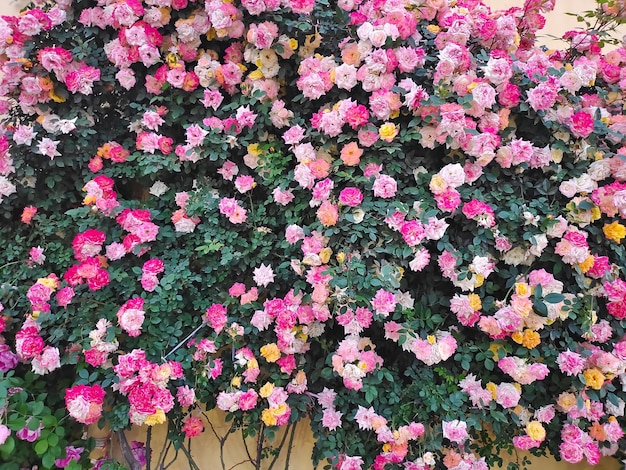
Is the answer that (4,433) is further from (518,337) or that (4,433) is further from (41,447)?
(518,337)

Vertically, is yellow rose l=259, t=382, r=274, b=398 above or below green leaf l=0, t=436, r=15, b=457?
below

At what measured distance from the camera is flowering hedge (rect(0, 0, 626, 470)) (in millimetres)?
1735

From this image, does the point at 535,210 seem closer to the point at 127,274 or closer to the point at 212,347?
the point at 212,347

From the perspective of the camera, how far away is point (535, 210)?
69.9 inches

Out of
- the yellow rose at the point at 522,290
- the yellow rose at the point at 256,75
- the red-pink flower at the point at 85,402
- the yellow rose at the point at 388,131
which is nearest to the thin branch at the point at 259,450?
the red-pink flower at the point at 85,402

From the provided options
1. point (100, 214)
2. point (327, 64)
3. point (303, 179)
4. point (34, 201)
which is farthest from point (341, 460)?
point (34, 201)

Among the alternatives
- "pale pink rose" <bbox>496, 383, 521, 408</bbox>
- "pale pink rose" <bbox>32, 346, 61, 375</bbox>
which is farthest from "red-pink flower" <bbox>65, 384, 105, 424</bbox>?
"pale pink rose" <bbox>496, 383, 521, 408</bbox>

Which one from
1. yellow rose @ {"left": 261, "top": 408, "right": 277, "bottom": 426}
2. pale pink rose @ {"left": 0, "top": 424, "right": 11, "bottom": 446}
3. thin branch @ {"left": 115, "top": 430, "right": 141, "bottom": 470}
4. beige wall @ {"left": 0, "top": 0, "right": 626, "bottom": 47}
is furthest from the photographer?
beige wall @ {"left": 0, "top": 0, "right": 626, "bottom": 47}

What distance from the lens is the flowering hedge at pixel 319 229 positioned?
1.74m

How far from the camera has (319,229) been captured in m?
1.78

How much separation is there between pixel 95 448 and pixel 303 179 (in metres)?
1.63

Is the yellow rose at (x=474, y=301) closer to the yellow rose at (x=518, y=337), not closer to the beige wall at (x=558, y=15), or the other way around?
the yellow rose at (x=518, y=337)

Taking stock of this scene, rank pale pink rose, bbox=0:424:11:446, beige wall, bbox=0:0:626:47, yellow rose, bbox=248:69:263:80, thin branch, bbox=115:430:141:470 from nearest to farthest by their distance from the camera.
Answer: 1. pale pink rose, bbox=0:424:11:446
2. yellow rose, bbox=248:69:263:80
3. thin branch, bbox=115:430:141:470
4. beige wall, bbox=0:0:626:47

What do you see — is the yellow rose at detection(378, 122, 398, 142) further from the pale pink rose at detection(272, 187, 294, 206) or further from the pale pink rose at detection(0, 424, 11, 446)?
the pale pink rose at detection(0, 424, 11, 446)
